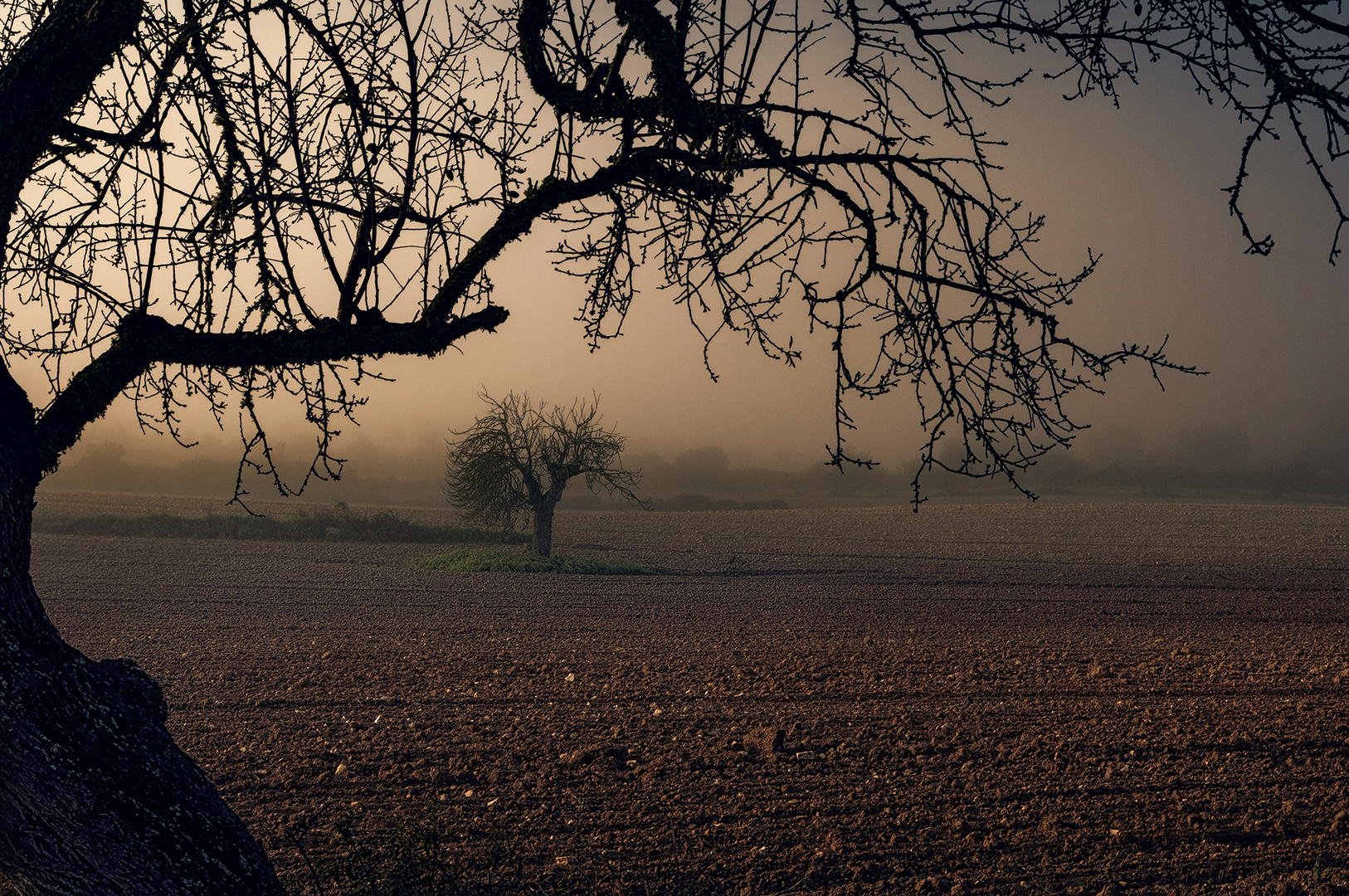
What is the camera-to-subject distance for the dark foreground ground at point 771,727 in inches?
209

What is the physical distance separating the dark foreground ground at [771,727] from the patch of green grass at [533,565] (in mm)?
3005

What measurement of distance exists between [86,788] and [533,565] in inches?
735

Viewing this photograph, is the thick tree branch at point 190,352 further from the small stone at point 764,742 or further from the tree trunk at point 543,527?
the tree trunk at point 543,527

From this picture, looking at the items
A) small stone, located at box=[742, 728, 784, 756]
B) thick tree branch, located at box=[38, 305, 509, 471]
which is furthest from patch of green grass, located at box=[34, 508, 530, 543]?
thick tree branch, located at box=[38, 305, 509, 471]

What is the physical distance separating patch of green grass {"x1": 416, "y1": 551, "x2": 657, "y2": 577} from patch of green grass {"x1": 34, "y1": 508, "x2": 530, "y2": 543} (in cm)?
706

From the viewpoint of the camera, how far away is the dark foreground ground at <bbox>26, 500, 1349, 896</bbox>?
17.4 ft

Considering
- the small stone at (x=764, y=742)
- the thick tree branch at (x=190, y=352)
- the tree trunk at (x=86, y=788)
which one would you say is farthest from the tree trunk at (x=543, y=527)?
the tree trunk at (x=86, y=788)

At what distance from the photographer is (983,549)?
28.6 meters

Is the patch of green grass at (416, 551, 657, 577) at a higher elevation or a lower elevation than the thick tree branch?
lower

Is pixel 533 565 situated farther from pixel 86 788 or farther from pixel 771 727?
pixel 86 788

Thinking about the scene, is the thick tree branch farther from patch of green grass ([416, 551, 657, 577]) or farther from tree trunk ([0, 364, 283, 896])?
patch of green grass ([416, 551, 657, 577])

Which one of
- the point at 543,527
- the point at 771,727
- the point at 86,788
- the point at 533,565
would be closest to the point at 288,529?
the point at 543,527

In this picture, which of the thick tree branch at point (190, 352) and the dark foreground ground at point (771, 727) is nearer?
the thick tree branch at point (190, 352)

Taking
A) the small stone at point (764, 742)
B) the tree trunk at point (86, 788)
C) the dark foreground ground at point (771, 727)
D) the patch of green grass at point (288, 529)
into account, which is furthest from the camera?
the patch of green grass at point (288, 529)
